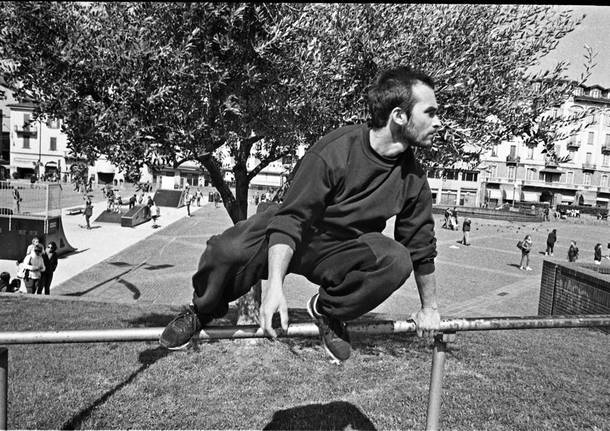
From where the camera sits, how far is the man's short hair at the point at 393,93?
2432 mm

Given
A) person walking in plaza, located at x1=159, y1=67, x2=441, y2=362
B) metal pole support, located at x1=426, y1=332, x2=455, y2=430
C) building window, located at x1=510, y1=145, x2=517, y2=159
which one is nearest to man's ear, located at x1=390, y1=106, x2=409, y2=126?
person walking in plaza, located at x1=159, y1=67, x2=441, y2=362

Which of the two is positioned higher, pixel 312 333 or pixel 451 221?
pixel 312 333

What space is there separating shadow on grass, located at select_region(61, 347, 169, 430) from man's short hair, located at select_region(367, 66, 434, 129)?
4.87 meters

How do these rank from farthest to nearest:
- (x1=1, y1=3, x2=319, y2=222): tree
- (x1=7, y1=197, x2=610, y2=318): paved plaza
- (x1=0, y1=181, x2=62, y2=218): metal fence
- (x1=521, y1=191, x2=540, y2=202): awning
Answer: (x1=521, y1=191, x2=540, y2=202): awning
(x1=0, y1=181, x2=62, y2=218): metal fence
(x1=7, y1=197, x2=610, y2=318): paved plaza
(x1=1, y1=3, x2=319, y2=222): tree

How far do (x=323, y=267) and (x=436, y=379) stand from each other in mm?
1272

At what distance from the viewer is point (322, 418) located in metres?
5.59

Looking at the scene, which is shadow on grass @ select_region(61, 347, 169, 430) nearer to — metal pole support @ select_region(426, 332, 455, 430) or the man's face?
metal pole support @ select_region(426, 332, 455, 430)

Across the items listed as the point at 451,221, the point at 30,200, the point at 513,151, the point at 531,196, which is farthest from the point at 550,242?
the point at 531,196

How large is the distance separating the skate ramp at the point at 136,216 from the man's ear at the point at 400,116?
98.9 ft

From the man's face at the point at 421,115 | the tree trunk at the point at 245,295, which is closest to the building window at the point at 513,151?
the tree trunk at the point at 245,295

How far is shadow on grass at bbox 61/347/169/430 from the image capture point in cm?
516

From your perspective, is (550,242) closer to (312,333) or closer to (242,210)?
(242,210)

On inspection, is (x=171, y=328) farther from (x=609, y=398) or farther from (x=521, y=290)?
(x=521, y=290)

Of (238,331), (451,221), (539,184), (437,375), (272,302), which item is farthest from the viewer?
(539,184)
